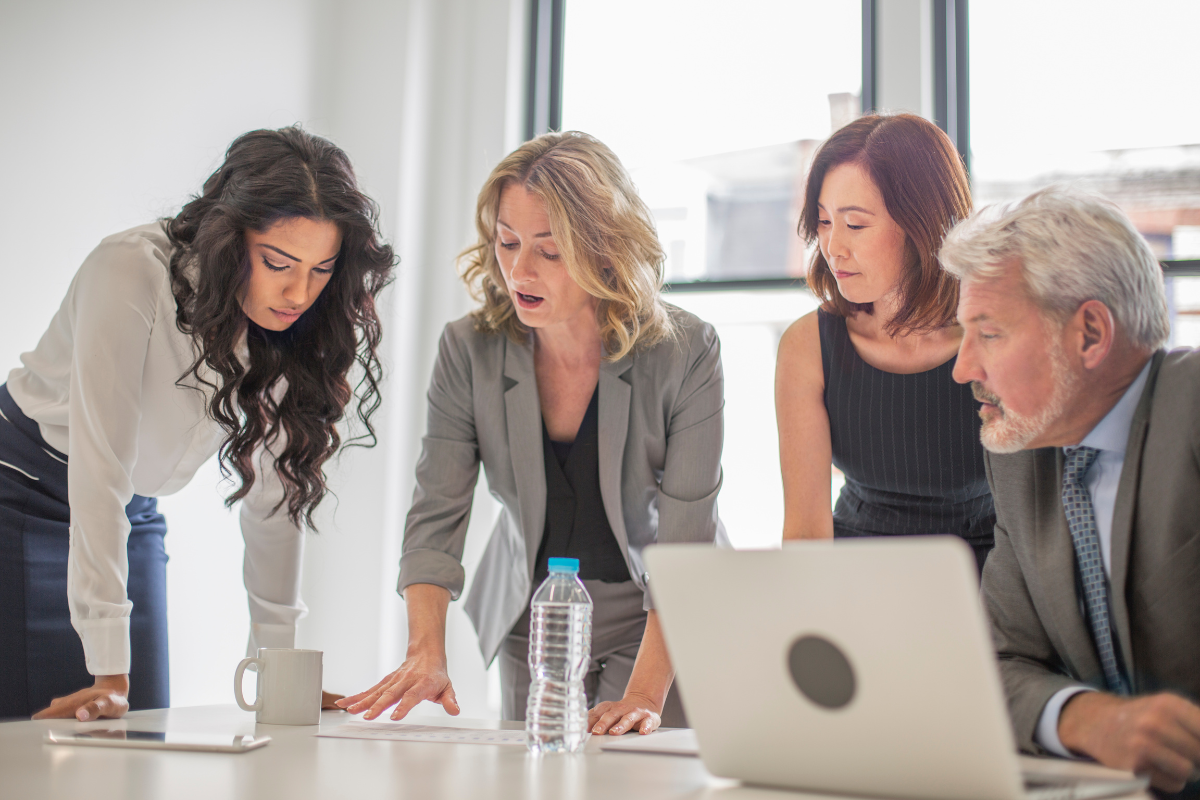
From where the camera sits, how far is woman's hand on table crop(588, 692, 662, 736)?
4.44 feet

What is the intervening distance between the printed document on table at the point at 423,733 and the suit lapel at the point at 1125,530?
740 millimetres

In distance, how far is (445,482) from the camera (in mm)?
1882

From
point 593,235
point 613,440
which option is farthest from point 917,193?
point 613,440

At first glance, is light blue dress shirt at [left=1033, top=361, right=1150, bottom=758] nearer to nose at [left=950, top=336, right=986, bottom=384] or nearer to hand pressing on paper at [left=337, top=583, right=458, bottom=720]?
nose at [left=950, top=336, right=986, bottom=384]

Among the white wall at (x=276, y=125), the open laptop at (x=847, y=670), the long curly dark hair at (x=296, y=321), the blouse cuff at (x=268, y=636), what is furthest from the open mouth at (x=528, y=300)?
the white wall at (x=276, y=125)

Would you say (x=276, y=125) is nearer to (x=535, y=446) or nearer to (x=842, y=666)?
(x=535, y=446)

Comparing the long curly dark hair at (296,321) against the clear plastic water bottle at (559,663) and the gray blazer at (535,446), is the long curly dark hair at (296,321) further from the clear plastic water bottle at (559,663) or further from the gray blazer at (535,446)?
the clear plastic water bottle at (559,663)

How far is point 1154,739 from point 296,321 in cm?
165

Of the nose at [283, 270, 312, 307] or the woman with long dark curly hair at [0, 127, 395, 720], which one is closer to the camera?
the woman with long dark curly hair at [0, 127, 395, 720]

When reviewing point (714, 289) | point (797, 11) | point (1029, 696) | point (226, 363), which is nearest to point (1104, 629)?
point (1029, 696)

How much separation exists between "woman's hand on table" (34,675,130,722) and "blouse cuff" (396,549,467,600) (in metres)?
0.47

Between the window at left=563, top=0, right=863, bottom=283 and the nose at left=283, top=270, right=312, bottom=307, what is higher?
the window at left=563, top=0, right=863, bottom=283

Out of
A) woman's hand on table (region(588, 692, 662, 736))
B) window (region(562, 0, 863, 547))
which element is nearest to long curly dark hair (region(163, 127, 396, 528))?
woman's hand on table (region(588, 692, 662, 736))

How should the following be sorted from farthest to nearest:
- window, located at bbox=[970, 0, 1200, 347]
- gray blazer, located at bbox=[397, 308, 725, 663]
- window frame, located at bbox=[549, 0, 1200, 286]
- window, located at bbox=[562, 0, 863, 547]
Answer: window, located at bbox=[562, 0, 863, 547], window frame, located at bbox=[549, 0, 1200, 286], window, located at bbox=[970, 0, 1200, 347], gray blazer, located at bbox=[397, 308, 725, 663]
